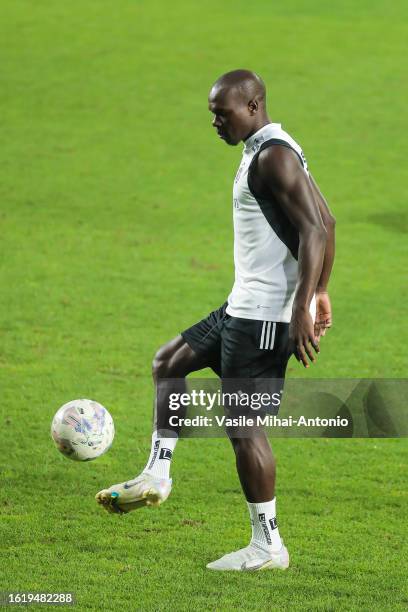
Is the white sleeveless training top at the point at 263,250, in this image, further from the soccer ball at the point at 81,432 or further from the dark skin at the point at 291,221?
the soccer ball at the point at 81,432

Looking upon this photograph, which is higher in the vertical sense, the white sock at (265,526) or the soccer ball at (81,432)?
the soccer ball at (81,432)

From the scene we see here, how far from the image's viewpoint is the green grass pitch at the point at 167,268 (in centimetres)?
601

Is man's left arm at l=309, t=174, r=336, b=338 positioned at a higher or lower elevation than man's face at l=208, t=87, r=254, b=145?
lower

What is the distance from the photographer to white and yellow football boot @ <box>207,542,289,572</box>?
19.1 ft

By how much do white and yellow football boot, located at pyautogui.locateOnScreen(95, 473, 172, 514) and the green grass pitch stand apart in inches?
13.9

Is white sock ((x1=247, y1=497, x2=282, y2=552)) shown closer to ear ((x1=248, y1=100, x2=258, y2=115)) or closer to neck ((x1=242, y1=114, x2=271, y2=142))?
neck ((x1=242, y1=114, x2=271, y2=142))

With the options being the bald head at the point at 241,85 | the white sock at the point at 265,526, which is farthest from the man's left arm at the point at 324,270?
the white sock at the point at 265,526

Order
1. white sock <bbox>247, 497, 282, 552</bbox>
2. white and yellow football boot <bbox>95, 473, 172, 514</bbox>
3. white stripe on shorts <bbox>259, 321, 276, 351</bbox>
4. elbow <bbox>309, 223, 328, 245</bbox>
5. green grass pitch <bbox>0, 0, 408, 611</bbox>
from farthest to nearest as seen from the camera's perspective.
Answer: green grass pitch <bbox>0, 0, 408, 611</bbox>
white sock <bbox>247, 497, 282, 552</bbox>
white stripe on shorts <bbox>259, 321, 276, 351</bbox>
white and yellow football boot <bbox>95, 473, 172, 514</bbox>
elbow <bbox>309, 223, 328, 245</bbox>

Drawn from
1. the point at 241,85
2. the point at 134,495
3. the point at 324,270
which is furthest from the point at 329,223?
the point at 134,495

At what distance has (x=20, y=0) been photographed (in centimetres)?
2666

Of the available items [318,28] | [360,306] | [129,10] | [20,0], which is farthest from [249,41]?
[360,306]

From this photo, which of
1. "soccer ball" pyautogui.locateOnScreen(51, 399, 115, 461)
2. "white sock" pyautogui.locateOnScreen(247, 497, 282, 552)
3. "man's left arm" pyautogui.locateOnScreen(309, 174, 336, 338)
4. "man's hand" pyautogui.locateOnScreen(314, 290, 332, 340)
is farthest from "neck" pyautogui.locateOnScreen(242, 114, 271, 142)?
"white sock" pyautogui.locateOnScreen(247, 497, 282, 552)

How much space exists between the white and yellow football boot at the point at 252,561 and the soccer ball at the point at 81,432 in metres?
0.86

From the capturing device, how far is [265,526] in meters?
5.84
